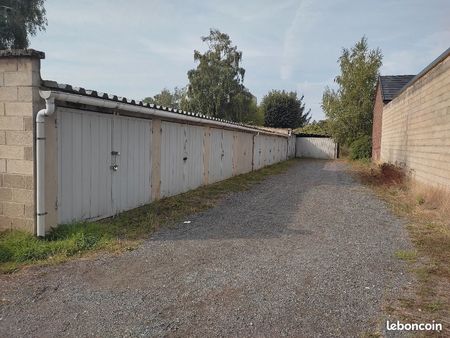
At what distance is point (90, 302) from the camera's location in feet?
11.1

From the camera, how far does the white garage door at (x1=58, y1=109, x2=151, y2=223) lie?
5.41 m

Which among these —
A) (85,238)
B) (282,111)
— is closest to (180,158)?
(85,238)

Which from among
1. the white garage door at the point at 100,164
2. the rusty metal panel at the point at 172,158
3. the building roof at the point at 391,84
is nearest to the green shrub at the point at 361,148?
the building roof at the point at 391,84

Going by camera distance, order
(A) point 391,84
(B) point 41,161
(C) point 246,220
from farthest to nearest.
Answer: (A) point 391,84 → (C) point 246,220 → (B) point 41,161

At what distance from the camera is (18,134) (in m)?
5.00

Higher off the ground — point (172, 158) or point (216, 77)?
point (216, 77)

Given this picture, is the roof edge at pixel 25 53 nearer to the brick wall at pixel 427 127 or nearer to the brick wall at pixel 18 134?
the brick wall at pixel 18 134

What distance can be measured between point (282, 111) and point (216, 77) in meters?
16.5

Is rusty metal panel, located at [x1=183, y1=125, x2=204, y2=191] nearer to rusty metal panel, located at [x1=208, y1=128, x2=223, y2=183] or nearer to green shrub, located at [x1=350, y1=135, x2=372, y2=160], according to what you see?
rusty metal panel, located at [x1=208, y1=128, x2=223, y2=183]

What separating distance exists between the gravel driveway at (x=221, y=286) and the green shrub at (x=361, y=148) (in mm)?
23433

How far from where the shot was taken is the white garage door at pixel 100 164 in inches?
213

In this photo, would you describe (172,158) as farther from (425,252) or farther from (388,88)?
(388,88)

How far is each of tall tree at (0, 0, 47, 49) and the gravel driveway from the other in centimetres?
2019

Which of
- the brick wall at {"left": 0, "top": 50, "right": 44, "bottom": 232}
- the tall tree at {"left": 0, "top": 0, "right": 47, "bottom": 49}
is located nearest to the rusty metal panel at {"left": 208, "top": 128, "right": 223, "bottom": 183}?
the brick wall at {"left": 0, "top": 50, "right": 44, "bottom": 232}
